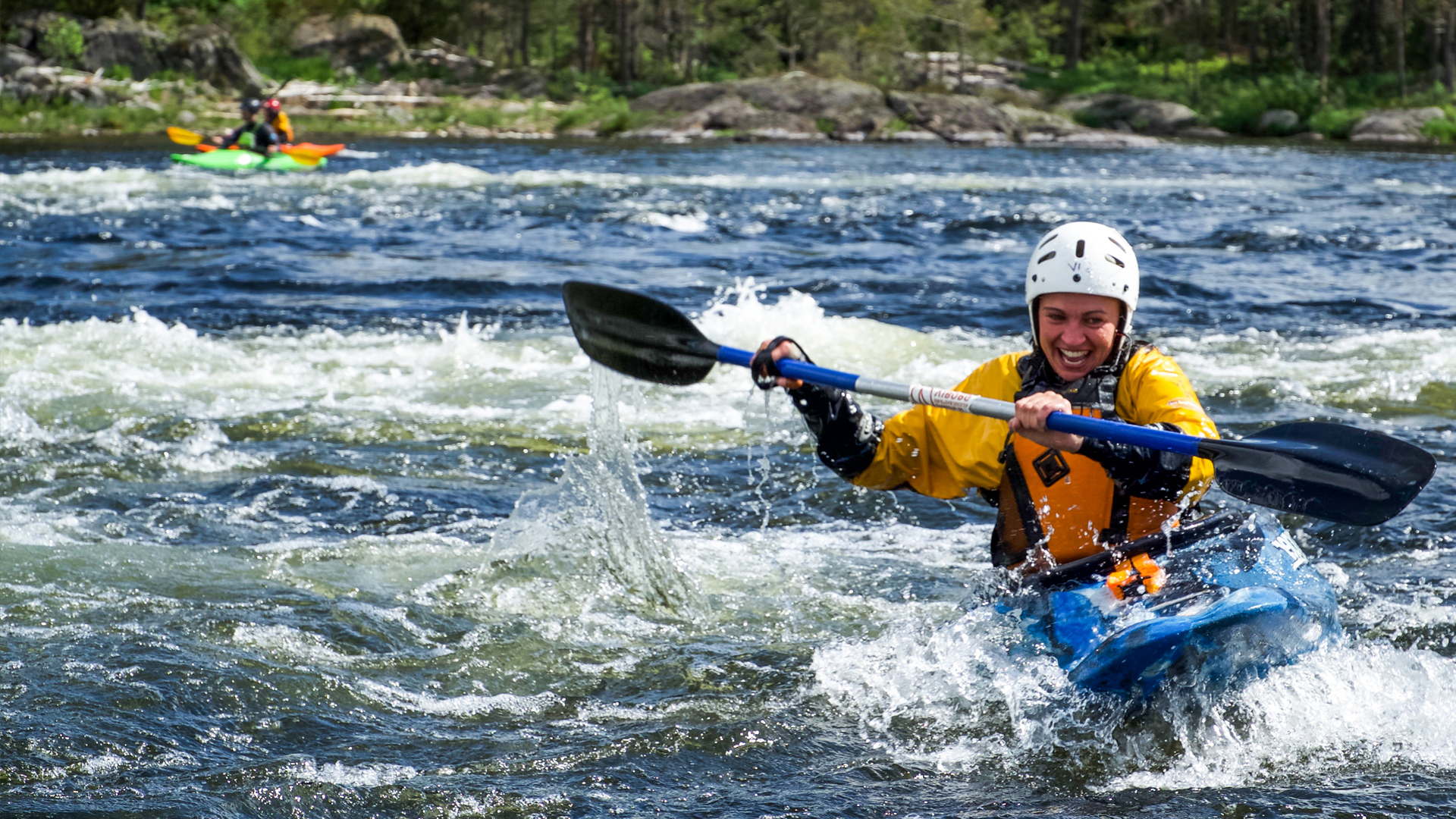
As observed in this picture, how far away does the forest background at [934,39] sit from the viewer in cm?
4666

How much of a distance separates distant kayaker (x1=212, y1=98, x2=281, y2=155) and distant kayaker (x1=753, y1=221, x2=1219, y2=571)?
2047 centimetres

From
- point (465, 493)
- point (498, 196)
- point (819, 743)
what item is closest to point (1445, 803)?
point (819, 743)

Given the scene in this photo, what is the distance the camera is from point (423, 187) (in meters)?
20.9

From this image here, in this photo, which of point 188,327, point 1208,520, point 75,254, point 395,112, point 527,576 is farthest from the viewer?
point 395,112

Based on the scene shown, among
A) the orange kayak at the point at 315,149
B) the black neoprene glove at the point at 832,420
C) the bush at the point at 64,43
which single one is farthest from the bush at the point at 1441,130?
the bush at the point at 64,43

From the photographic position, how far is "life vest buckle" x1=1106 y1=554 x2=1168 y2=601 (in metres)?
3.61

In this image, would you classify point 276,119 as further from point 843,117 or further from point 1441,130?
point 1441,130

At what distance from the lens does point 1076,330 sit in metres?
3.74

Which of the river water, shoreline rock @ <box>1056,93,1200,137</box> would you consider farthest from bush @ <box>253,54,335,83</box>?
the river water

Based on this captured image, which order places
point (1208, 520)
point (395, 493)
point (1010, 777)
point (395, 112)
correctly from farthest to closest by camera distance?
point (395, 112) → point (395, 493) → point (1208, 520) → point (1010, 777)

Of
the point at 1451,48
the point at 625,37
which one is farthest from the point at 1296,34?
the point at 625,37

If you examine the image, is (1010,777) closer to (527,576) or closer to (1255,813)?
(1255,813)

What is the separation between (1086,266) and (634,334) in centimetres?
164

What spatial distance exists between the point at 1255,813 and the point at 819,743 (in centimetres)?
108
